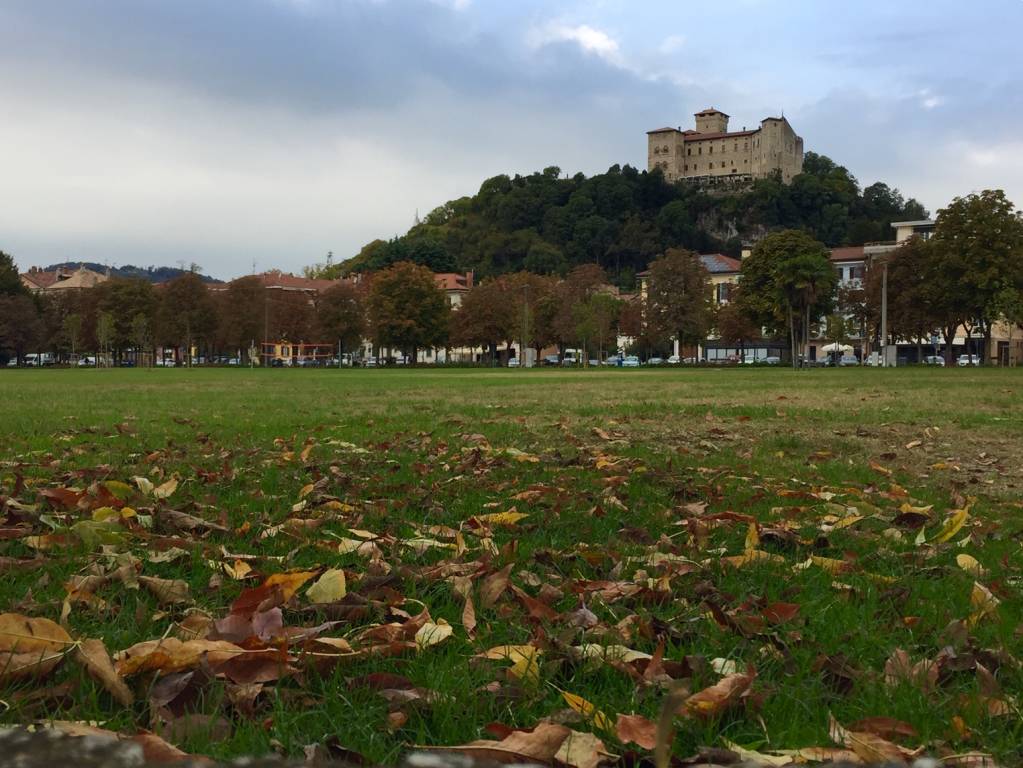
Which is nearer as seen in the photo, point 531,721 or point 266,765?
point 266,765

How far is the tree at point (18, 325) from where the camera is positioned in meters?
85.1

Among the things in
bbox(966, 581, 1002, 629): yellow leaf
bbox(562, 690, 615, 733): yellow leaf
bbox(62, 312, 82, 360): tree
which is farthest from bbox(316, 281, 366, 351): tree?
bbox(562, 690, 615, 733): yellow leaf

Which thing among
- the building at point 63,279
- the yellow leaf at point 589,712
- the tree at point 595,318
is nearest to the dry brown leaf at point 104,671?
the yellow leaf at point 589,712

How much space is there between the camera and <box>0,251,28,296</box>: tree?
300 ft

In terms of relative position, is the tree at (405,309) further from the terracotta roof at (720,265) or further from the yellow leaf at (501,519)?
the yellow leaf at (501,519)

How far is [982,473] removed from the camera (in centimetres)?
682

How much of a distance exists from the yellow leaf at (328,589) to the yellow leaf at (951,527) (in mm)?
2907

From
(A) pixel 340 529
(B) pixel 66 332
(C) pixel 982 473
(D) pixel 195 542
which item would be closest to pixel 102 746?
(D) pixel 195 542

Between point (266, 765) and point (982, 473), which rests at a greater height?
point (266, 765)

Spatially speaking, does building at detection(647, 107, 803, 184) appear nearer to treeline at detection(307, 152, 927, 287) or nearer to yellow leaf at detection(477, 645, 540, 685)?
treeline at detection(307, 152, 927, 287)

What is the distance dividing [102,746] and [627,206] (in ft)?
482

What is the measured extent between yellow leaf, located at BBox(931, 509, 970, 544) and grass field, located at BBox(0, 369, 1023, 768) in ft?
0.07

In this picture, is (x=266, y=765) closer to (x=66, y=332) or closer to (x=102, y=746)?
(x=102, y=746)

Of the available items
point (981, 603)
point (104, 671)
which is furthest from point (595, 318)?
point (104, 671)
